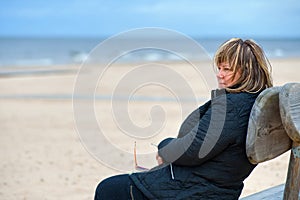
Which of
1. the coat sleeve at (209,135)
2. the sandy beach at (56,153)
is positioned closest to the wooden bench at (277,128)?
the coat sleeve at (209,135)

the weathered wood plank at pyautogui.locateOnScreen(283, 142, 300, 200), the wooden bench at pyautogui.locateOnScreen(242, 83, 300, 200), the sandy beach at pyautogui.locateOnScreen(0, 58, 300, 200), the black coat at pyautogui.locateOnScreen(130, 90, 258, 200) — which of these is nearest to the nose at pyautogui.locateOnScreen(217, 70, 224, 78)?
the black coat at pyautogui.locateOnScreen(130, 90, 258, 200)

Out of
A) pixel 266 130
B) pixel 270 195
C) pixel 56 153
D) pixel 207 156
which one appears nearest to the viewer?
pixel 266 130

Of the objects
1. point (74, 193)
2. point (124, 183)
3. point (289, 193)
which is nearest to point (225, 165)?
point (289, 193)

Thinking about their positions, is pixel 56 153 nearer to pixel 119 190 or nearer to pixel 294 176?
pixel 119 190

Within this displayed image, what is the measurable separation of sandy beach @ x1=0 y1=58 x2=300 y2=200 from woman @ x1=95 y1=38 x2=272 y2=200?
43 centimetres

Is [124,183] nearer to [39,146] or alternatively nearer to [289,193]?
[289,193]

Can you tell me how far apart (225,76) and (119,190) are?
2.43 feet

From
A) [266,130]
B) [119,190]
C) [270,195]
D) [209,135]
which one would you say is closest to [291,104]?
[266,130]

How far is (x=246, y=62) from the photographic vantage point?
2355mm

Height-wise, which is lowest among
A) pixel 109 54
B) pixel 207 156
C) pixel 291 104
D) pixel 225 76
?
pixel 207 156

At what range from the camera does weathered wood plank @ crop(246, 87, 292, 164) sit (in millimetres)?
2064

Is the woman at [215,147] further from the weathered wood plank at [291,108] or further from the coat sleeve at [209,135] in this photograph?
the weathered wood plank at [291,108]

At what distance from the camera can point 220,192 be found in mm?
2361

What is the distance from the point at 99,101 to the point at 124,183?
1032 cm
